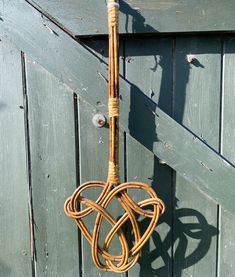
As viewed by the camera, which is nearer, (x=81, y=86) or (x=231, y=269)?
(x=81, y=86)

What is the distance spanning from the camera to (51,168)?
1.02 m

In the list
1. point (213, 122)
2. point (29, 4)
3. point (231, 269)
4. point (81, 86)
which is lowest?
point (231, 269)

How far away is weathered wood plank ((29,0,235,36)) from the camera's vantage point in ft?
3.08

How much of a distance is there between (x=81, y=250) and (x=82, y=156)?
0.28 m

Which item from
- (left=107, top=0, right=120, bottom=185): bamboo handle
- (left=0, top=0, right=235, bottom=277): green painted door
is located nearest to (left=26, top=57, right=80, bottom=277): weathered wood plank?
(left=0, top=0, right=235, bottom=277): green painted door

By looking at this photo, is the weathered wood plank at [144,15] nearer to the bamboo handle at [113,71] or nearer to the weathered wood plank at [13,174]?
the bamboo handle at [113,71]

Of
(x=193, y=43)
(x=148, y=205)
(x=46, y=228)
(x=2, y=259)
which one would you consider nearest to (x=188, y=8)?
(x=193, y=43)

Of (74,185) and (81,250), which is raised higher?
(74,185)

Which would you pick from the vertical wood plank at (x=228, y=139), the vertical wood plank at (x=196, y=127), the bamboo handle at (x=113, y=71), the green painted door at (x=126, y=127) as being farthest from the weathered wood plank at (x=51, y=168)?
the vertical wood plank at (x=228, y=139)

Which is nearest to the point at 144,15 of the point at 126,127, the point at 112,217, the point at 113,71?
the point at 113,71

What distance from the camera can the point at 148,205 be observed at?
1.01 meters

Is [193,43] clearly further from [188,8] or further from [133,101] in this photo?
[133,101]

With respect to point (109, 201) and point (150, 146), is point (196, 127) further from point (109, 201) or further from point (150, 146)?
point (109, 201)

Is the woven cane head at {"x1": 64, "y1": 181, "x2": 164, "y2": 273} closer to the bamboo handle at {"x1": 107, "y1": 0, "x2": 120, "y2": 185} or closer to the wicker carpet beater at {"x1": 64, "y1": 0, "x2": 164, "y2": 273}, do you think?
the wicker carpet beater at {"x1": 64, "y1": 0, "x2": 164, "y2": 273}
